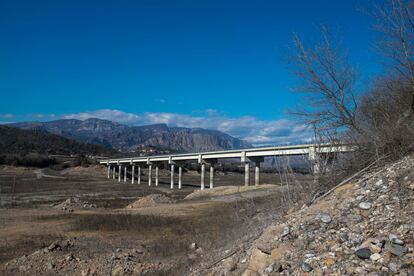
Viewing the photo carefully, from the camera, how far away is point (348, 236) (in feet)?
19.1

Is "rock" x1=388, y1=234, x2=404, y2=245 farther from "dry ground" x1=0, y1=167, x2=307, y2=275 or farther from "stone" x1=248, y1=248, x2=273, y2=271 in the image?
"dry ground" x1=0, y1=167, x2=307, y2=275

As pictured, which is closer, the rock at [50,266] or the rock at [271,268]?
the rock at [271,268]

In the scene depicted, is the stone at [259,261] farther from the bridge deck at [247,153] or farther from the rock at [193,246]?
the rock at [193,246]

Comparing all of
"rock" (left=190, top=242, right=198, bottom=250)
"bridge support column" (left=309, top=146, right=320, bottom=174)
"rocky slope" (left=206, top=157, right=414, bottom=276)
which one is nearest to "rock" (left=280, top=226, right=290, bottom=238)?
"rocky slope" (left=206, top=157, right=414, bottom=276)

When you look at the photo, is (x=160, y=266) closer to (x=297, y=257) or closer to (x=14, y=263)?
(x=14, y=263)

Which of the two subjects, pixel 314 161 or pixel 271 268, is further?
pixel 314 161

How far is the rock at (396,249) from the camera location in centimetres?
490

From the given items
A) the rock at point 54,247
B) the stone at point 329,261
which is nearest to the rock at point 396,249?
the stone at point 329,261

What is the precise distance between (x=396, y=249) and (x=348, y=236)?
909mm

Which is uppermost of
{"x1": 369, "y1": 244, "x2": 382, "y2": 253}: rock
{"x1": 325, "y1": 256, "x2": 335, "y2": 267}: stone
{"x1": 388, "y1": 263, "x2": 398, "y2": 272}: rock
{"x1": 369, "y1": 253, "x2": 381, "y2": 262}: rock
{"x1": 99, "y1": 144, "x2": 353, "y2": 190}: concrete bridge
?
{"x1": 99, "y1": 144, "x2": 353, "y2": 190}: concrete bridge

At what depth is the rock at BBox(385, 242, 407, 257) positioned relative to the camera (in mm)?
4902

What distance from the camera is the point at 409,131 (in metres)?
8.38

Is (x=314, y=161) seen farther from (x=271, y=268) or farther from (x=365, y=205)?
(x=271, y=268)

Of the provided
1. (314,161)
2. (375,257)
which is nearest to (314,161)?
(314,161)
